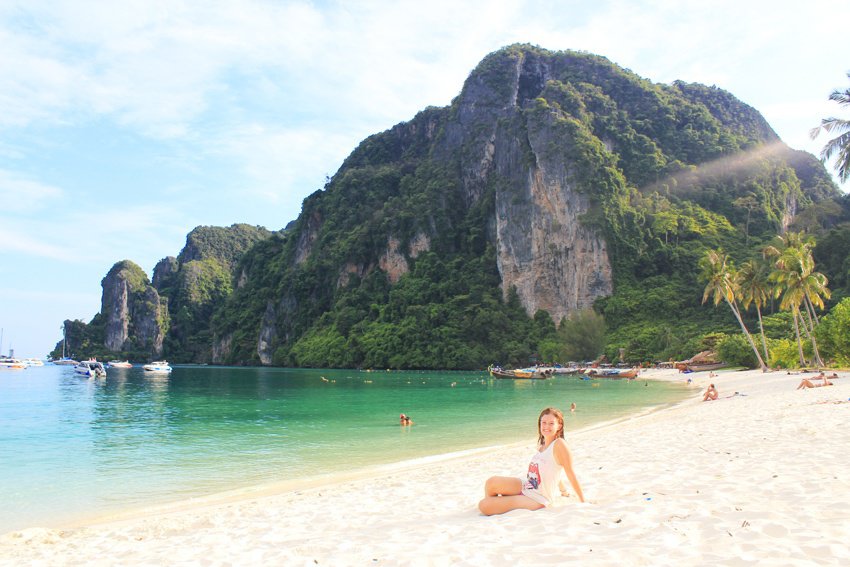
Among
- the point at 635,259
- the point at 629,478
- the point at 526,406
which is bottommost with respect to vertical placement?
the point at 526,406

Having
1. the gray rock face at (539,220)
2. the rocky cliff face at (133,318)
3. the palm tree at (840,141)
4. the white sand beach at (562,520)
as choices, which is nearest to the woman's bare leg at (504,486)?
the white sand beach at (562,520)

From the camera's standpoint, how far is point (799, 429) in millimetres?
11828

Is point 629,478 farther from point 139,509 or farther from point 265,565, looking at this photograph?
point 139,509

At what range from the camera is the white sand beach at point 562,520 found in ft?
15.6

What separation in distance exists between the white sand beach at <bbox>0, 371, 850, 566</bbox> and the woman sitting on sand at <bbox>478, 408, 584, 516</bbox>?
206mm

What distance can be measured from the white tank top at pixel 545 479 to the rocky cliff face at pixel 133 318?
173 meters

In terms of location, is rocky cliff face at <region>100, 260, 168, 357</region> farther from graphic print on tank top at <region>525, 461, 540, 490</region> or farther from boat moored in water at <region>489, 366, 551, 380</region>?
graphic print on tank top at <region>525, 461, 540, 490</region>

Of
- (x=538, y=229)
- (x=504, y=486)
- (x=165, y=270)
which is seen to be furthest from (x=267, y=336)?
(x=504, y=486)

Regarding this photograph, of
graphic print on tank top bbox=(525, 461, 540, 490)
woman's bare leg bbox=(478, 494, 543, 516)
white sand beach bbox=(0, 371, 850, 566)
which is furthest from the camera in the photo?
graphic print on tank top bbox=(525, 461, 540, 490)

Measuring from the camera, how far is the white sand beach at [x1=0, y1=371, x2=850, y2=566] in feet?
15.6

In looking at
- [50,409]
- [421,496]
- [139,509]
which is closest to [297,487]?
[139,509]

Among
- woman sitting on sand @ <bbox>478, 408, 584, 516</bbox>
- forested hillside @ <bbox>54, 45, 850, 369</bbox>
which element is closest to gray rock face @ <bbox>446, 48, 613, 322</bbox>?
forested hillside @ <bbox>54, 45, 850, 369</bbox>

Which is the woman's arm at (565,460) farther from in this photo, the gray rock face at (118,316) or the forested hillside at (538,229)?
the gray rock face at (118,316)

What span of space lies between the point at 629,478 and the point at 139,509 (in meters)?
9.31
